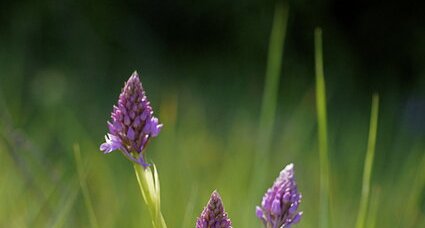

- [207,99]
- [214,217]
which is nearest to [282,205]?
[214,217]

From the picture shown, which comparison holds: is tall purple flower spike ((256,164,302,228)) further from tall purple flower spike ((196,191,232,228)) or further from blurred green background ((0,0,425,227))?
A: blurred green background ((0,0,425,227))

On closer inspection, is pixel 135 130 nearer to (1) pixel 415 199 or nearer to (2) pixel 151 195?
(2) pixel 151 195

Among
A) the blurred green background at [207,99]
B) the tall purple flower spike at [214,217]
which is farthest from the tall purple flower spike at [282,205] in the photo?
the blurred green background at [207,99]

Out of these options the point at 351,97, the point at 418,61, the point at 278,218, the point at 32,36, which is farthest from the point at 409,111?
the point at 278,218

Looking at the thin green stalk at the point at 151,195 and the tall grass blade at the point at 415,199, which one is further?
the tall grass blade at the point at 415,199

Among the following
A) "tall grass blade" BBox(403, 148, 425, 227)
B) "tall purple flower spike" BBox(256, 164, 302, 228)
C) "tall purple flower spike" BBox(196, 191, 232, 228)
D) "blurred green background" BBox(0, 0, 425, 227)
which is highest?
"blurred green background" BBox(0, 0, 425, 227)

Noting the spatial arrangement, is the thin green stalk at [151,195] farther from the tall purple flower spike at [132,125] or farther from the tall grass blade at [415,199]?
the tall grass blade at [415,199]

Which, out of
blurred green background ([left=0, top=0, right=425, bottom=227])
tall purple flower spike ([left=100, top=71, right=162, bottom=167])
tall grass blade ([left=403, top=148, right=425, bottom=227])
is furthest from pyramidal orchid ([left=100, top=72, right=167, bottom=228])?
tall grass blade ([left=403, top=148, right=425, bottom=227])
